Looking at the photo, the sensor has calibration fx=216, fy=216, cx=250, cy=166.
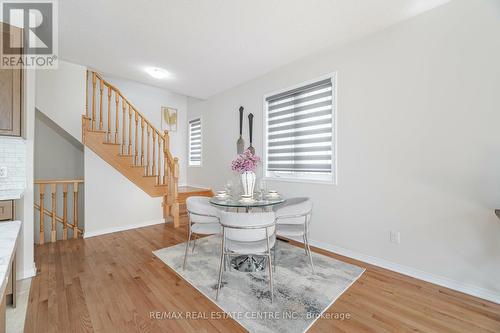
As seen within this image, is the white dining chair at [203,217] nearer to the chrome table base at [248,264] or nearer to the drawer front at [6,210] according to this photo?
the chrome table base at [248,264]

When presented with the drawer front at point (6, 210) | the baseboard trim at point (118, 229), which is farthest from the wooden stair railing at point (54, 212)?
the drawer front at point (6, 210)

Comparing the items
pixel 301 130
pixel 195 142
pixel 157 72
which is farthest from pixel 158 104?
pixel 301 130

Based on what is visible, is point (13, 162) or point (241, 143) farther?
point (241, 143)

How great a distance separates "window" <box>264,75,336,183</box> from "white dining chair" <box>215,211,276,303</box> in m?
1.42

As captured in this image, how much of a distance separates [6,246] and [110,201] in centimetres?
301

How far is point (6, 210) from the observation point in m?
1.84

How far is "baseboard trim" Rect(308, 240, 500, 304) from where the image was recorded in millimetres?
1894

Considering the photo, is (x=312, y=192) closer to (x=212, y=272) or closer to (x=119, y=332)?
(x=212, y=272)

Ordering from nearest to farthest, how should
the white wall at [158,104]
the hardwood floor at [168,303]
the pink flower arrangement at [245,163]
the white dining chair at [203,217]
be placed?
the hardwood floor at [168,303] < the white dining chair at [203,217] < the pink flower arrangement at [245,163] < the white wall at [158,104]

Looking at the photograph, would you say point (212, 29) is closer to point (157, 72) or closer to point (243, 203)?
point (157, 72)

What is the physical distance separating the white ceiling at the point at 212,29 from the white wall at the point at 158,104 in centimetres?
114

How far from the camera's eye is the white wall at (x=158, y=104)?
461 centimetres

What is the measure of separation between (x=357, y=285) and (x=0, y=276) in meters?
2.47
